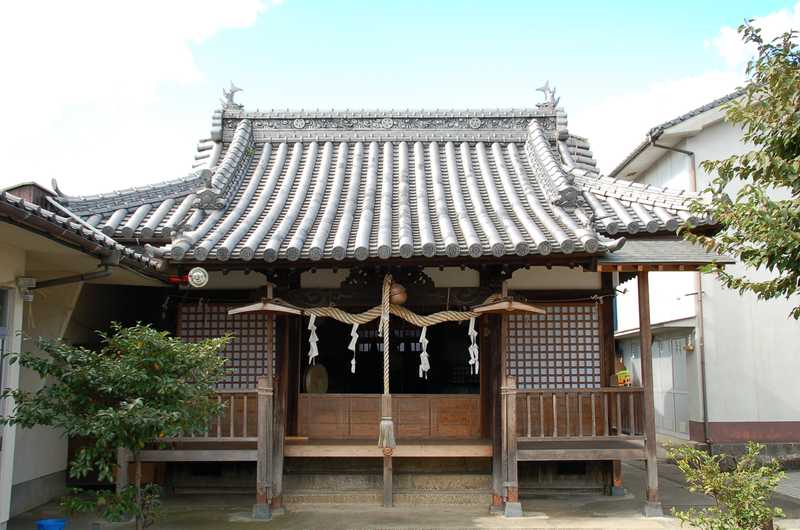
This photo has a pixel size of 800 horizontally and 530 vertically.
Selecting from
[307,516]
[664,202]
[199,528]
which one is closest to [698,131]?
[664,202]

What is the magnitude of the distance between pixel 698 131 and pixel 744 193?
42.4 ft

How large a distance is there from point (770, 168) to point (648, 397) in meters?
5.64

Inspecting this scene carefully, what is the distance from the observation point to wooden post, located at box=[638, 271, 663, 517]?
10.7m

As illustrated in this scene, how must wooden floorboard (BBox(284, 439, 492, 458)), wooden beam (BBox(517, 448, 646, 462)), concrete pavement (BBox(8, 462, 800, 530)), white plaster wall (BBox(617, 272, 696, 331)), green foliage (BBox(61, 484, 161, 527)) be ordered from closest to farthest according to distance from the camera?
green foliage (BBox(61, 484, 161, 527))
concrete pavement (BBox(8, 462, 800, 530))
wooden beam (BBox(517, 448, 646, 462))
wooden floorboard (BBox(284, 439, 492, 458))
white plaster wall (BBox(617, 272, 696, 331))

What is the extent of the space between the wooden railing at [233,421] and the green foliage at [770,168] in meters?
6.76

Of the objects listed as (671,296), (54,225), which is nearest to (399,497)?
(54,225)

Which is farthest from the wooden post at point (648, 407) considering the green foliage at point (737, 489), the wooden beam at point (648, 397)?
the green foliage at point (737, 489)

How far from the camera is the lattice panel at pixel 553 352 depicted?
40.0ft

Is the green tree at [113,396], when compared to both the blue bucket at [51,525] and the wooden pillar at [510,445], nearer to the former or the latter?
the blue bucket at [51,525]

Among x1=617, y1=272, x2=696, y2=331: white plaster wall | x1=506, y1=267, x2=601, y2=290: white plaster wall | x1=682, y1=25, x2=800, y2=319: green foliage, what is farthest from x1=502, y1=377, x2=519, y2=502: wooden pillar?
x1=617, y1=272, x2=696, y2=331: white plaster wall

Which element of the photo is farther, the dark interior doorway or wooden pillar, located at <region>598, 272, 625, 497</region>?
the dark interior doorway

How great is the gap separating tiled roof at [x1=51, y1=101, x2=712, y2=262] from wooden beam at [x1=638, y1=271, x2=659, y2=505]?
3.62 ft

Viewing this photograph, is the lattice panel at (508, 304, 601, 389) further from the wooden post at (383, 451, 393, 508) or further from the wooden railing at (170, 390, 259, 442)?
the wooden railing at (170, 390, 259, 442)

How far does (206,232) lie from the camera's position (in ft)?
36.6
